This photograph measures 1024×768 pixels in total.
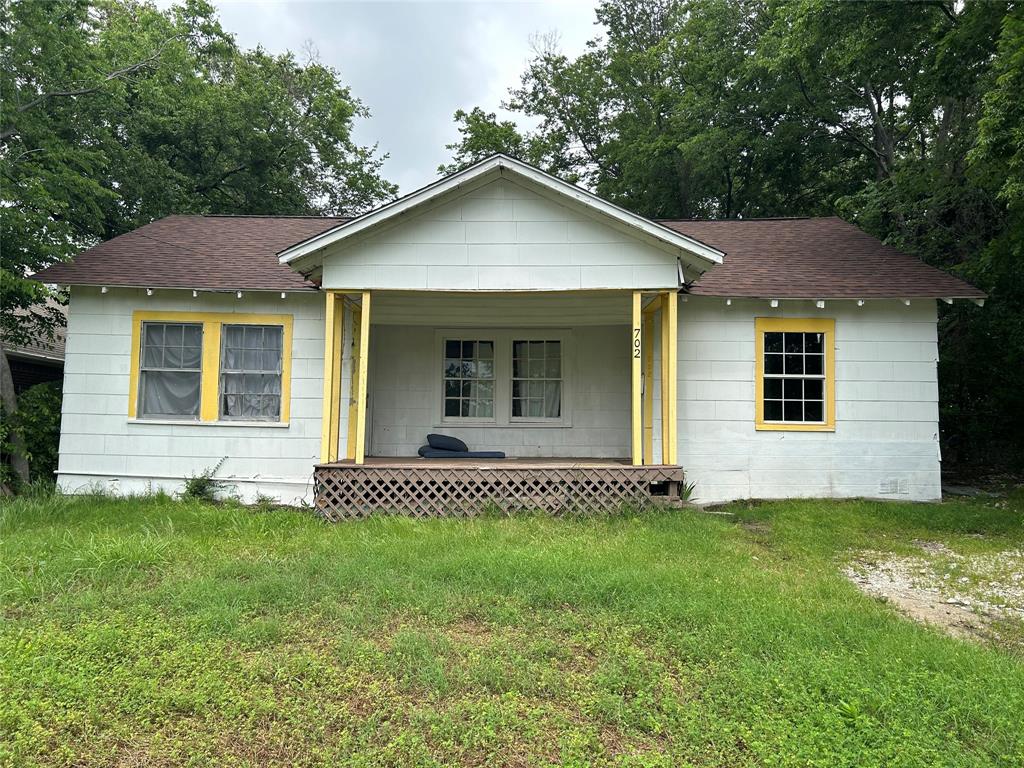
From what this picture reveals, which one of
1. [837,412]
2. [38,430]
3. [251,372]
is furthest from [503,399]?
[38,430]

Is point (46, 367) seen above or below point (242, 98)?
below

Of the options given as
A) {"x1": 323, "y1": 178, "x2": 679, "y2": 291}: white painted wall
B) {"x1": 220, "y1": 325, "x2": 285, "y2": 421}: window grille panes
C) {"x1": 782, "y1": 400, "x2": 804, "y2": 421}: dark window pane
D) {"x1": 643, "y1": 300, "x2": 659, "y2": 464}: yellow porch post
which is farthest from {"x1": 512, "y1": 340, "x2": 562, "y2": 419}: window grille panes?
{"x1": 220, "y1": 325, "x2": 285, "y2": 421}: window grille panes

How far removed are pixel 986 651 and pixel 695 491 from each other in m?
5.36

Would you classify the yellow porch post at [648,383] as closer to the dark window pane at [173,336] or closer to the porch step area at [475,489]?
the porch step area at [475,489]

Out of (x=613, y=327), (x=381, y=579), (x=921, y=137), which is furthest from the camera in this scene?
(x=921, y=137)

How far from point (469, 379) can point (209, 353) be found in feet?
14.3

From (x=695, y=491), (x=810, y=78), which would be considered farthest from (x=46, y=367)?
(x=810, y=78)

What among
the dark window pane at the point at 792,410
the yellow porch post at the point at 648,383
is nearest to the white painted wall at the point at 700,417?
the yellow porch post at the point at 648,383

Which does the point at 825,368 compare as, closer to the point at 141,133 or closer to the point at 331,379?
the point at 331,379

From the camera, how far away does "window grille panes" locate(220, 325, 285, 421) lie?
31.1 feet

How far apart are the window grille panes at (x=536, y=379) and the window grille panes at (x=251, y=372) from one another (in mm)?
4168

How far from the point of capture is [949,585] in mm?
5719

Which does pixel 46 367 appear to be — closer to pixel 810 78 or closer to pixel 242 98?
pixel 242 98

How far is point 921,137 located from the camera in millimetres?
16281
